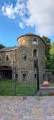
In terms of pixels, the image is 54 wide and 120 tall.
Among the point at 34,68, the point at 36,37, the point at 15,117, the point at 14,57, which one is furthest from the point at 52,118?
the point at 14,57

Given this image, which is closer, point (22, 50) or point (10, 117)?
point (10, 117)

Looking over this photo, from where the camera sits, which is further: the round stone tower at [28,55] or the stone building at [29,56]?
the round stone tower at [28,55]

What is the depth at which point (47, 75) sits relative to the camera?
22094 mm

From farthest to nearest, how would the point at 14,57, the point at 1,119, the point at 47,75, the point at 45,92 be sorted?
1. the point at 14,57
2. the point at 47,75
3. the point at 45,92
4. the point at 1,119

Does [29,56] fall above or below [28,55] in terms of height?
below

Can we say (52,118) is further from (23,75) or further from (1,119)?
(23,75)

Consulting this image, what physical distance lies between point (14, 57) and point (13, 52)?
1.27 metres

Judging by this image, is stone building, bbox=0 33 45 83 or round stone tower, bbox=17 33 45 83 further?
round stone tower, bbox=17 33 45 83

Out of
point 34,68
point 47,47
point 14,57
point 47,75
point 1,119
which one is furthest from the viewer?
point 47,47

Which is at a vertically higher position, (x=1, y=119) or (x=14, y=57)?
(x=14, y=57)

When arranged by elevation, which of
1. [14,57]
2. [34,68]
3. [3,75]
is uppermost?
[14,57]

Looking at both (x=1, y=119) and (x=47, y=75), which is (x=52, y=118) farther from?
(x=47, y=75)

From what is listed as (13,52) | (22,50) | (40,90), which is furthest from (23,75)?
(40,90)

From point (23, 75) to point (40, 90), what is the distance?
1203 cm
